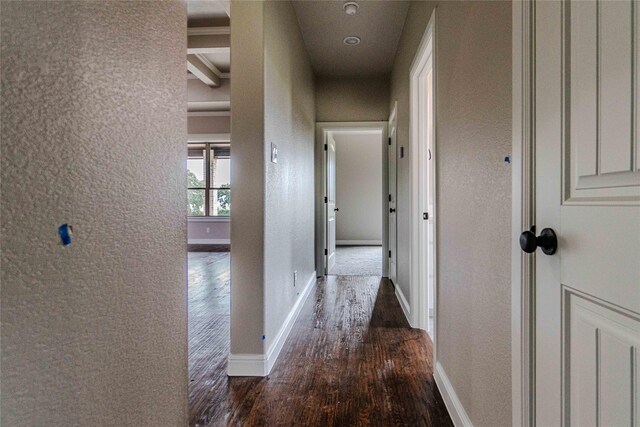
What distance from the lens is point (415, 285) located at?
2670 millimetres

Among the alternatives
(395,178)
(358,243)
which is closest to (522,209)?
(395,178)

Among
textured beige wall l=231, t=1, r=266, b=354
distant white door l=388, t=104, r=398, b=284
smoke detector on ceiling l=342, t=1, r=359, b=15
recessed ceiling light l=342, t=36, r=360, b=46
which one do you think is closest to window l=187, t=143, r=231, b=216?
distant white door l=388, t=104, r=398, b=284

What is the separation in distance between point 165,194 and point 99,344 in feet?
1.15

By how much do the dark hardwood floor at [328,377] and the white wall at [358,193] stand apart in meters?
4.91

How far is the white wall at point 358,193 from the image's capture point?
26.5 feet

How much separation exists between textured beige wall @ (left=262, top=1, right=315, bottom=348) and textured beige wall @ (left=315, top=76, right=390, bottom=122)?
56 centimetres

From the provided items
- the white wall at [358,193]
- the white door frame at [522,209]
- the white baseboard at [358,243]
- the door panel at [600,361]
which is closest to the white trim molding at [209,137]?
the white wall at [358,193]

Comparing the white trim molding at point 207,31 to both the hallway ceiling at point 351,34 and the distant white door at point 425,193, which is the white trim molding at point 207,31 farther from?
the distant white door at point 425,193

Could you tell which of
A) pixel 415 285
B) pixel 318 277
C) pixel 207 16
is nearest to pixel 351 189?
pixel 318 277

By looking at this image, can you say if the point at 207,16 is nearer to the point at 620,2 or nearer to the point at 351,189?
the point at 620,2

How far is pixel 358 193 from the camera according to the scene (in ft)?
26.7

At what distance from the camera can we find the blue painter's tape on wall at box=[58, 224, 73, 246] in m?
0.53

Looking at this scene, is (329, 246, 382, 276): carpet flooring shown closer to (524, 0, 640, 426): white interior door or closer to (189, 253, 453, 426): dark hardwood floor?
(189, 253, 453, 426): dark hardwood floor

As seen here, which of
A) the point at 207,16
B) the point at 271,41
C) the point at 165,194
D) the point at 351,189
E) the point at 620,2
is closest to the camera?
the point at 620,2
